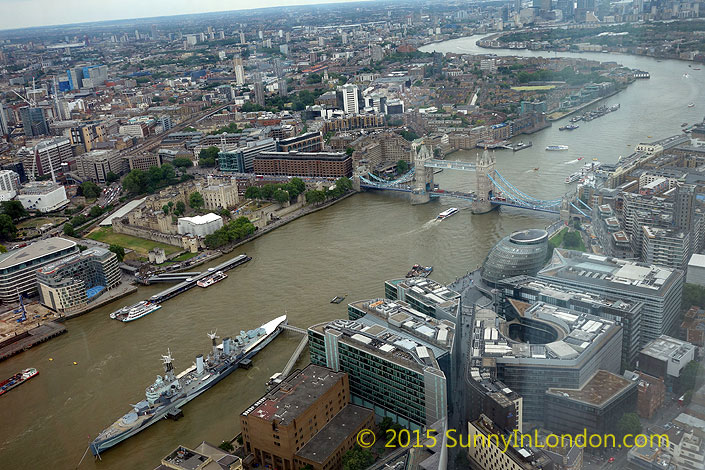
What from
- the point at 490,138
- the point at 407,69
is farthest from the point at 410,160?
the point at 407,69

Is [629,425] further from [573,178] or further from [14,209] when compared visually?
[14,209]

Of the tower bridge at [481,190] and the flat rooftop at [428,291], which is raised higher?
the flat rooftop at [428,291]

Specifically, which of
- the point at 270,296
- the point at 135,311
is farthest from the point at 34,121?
the point at 270,296

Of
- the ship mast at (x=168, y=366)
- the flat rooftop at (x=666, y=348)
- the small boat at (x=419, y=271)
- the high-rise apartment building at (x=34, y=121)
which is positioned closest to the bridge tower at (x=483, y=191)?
the small boat at (x=419, y=271)

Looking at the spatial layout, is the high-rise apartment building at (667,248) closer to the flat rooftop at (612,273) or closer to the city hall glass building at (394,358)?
the flat rooftop at (612,273)

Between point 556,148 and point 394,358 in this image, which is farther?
point 556,148

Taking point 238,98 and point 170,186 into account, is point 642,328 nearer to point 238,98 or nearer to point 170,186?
point 170,186
